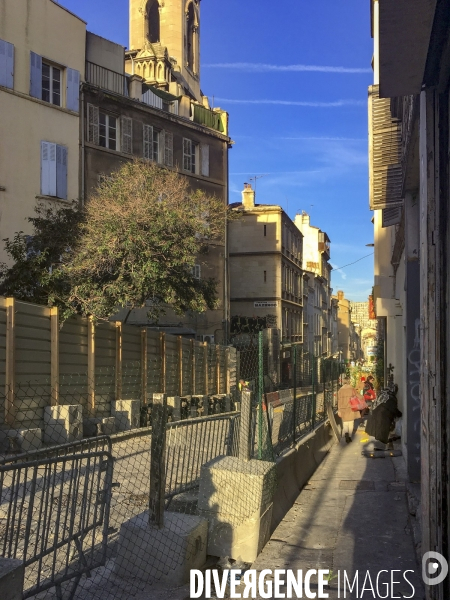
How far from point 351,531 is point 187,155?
26.2 meters

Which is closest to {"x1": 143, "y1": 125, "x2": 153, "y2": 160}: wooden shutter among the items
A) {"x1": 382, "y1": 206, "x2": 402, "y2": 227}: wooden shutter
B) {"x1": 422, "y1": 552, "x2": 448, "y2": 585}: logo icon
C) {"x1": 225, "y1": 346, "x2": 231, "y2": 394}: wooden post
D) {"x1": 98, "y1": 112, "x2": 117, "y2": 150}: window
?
{"x1": 98, "y1": 112, "x2": 117, "y2": 150}: window

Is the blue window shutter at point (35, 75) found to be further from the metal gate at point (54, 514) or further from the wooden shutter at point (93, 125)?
the metal gate at point (54, 514)

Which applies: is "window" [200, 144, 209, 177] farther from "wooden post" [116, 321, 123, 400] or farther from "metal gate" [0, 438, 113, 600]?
"metal gate" [0, 438, 113, 600]

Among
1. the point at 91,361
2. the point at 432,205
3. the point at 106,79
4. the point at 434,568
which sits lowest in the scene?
the point at 434,568

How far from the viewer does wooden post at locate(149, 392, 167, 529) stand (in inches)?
200

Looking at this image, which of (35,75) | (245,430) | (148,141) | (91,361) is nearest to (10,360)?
(91,361)

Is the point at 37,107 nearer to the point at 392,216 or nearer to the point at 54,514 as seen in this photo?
the point at 392,216

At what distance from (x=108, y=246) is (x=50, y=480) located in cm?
1319

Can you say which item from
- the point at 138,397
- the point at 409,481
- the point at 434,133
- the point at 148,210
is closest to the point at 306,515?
the point at 409,481

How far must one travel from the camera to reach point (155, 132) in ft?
97.5

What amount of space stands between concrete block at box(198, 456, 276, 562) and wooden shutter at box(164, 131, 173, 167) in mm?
25289

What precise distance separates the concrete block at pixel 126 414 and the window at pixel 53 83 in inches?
554

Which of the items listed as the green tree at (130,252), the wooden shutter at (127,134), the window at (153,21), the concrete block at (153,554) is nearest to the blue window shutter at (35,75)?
the wooden shutter at (127,134)

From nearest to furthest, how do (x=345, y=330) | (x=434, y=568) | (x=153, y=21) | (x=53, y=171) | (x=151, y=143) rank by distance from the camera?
(x=434, y=568) < (x=53, y=171) < (x=151, y=143) < (x=153, y=21) < (x=345, y=330)
